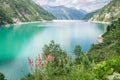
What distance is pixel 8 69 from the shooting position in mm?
70688

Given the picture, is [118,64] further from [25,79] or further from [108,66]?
[25,79]

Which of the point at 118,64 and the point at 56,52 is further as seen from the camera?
the point at 56,52

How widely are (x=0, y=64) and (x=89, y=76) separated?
69337mm

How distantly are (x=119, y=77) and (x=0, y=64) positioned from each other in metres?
70.7

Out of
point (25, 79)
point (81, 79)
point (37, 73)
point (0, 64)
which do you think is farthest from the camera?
point (0, 64)

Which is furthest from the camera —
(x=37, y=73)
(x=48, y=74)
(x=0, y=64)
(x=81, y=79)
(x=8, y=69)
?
(x=0, y=64)

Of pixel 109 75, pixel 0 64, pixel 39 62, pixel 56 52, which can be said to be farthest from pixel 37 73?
pixel 0 64

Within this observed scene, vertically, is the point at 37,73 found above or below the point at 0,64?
above

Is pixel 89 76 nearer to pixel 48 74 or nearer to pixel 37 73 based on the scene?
pixel 37 73

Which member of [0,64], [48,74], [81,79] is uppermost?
[81,79]

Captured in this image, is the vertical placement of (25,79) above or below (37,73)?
below

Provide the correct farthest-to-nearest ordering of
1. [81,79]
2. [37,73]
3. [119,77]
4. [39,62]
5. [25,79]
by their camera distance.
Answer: [25,79], [37,73], [39,62], [81,79], [119,77]

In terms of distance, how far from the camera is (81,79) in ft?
42.3

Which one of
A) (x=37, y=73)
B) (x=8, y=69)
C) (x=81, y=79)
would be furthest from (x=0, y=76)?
(x=81, y=79)
